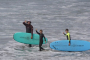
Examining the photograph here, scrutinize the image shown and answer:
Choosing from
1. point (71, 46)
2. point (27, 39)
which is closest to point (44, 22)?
point (27, 39)

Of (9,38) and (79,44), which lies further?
(9,38)

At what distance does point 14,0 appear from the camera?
31.6m

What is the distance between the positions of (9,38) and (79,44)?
4.92 m

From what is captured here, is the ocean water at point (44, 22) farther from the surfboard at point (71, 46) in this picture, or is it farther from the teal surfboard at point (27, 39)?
the teal surfboard at point (27, 39)

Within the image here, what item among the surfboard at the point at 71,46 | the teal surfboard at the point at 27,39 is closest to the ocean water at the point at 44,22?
the surfboard at the point at 71,46

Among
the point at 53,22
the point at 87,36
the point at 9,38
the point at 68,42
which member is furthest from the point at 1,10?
the point at 68,42

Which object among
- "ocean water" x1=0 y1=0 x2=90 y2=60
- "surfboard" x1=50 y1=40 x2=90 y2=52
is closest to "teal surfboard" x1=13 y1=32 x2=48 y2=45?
"ocean water" x1=0 y1=0 x2=90 y2=60

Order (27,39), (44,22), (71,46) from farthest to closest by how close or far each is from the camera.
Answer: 1. (44,22)
2. (27,39)
3. (71,46)

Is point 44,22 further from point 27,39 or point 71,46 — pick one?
point 71,46

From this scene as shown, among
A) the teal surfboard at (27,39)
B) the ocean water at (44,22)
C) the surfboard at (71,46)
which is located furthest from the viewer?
the teal surfboard at (27,39)

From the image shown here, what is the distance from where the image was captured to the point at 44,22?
2223cm

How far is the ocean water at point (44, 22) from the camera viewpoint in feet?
49.1

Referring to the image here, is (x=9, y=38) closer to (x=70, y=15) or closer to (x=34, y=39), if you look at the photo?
(x=34, y=39)

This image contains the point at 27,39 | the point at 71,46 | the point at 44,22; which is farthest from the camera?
the point at 44,22
